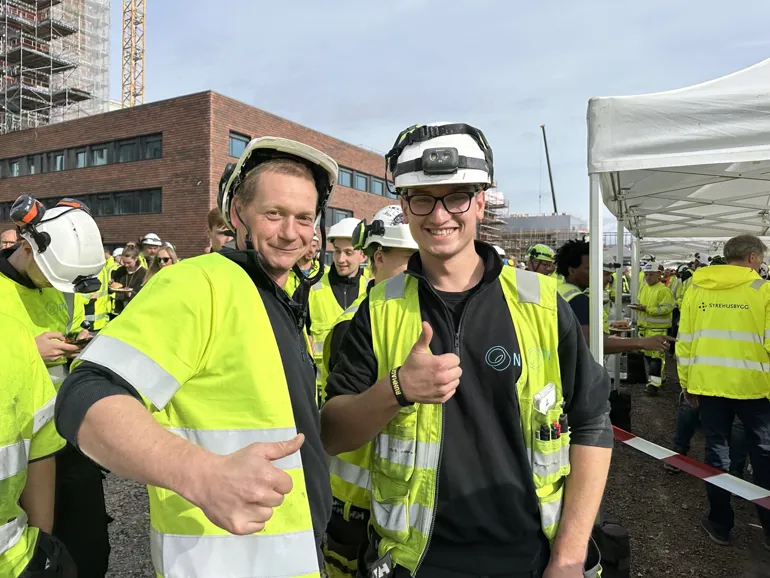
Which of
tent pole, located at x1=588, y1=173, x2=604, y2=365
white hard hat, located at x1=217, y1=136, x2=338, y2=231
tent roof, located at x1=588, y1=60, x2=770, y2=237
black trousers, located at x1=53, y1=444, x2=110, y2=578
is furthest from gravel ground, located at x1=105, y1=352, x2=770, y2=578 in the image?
white hard hat, located at x1=217, y1=136, x2=338, y2=231

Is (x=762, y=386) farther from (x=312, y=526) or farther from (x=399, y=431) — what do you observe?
(x=312, y=526)

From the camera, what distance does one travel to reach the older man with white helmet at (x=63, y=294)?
7.77 ft

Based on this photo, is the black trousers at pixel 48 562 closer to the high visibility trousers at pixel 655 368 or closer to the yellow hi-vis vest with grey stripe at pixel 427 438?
the yellow hi-vis vest with grey stripe at pixel 427 438

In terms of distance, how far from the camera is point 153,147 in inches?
968

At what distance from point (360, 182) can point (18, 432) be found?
32.1 metres

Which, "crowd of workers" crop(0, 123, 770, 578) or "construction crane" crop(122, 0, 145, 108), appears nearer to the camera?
"crowd of workers" crop(0, 123, 770, 578)

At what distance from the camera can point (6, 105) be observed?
120 feet

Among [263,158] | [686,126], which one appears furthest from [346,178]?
[263,158]

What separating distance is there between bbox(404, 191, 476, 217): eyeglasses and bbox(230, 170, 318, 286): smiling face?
0.37 metres

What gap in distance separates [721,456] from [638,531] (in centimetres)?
105

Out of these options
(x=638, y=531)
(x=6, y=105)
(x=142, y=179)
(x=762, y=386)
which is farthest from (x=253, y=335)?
(x=6, y=105)

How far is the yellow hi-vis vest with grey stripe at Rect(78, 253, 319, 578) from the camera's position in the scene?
1.14 metres

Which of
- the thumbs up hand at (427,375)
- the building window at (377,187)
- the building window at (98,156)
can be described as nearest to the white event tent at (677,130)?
the thumbs up hand at (427,375)

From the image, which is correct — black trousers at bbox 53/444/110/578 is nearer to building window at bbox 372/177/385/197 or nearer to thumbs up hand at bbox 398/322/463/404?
thumbs up hand at bbox 398/322/463/404
